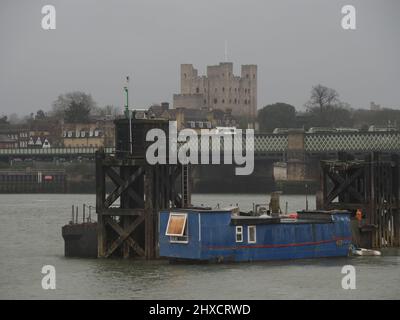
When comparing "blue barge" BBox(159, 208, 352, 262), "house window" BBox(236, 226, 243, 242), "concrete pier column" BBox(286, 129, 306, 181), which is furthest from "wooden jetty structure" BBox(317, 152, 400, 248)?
"concrete pier column" BBox(286, 129, 306, 181)

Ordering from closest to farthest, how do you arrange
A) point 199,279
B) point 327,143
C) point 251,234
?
1. point 199,279
2. point 251,234
3. point 327,143

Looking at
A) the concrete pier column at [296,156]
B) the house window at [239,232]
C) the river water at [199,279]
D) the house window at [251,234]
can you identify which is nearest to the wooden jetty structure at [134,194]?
the river water at [199,279]

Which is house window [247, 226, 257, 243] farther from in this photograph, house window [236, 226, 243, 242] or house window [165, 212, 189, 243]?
house window [165, 212, 189, 243]

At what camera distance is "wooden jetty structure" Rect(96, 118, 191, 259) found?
57.1 meters

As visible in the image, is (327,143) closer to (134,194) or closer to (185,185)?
(185,185)

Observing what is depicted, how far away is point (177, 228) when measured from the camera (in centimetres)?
5506

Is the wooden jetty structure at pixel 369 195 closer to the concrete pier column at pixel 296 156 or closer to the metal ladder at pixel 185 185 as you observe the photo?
the metal ladder at pixel 185 185

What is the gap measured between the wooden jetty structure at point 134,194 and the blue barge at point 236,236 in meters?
1.42

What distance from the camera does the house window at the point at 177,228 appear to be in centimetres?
5500

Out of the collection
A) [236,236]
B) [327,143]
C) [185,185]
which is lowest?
[236,236]

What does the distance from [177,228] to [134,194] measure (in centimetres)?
419

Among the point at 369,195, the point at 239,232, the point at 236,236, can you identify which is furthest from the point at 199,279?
the point at 369,195
